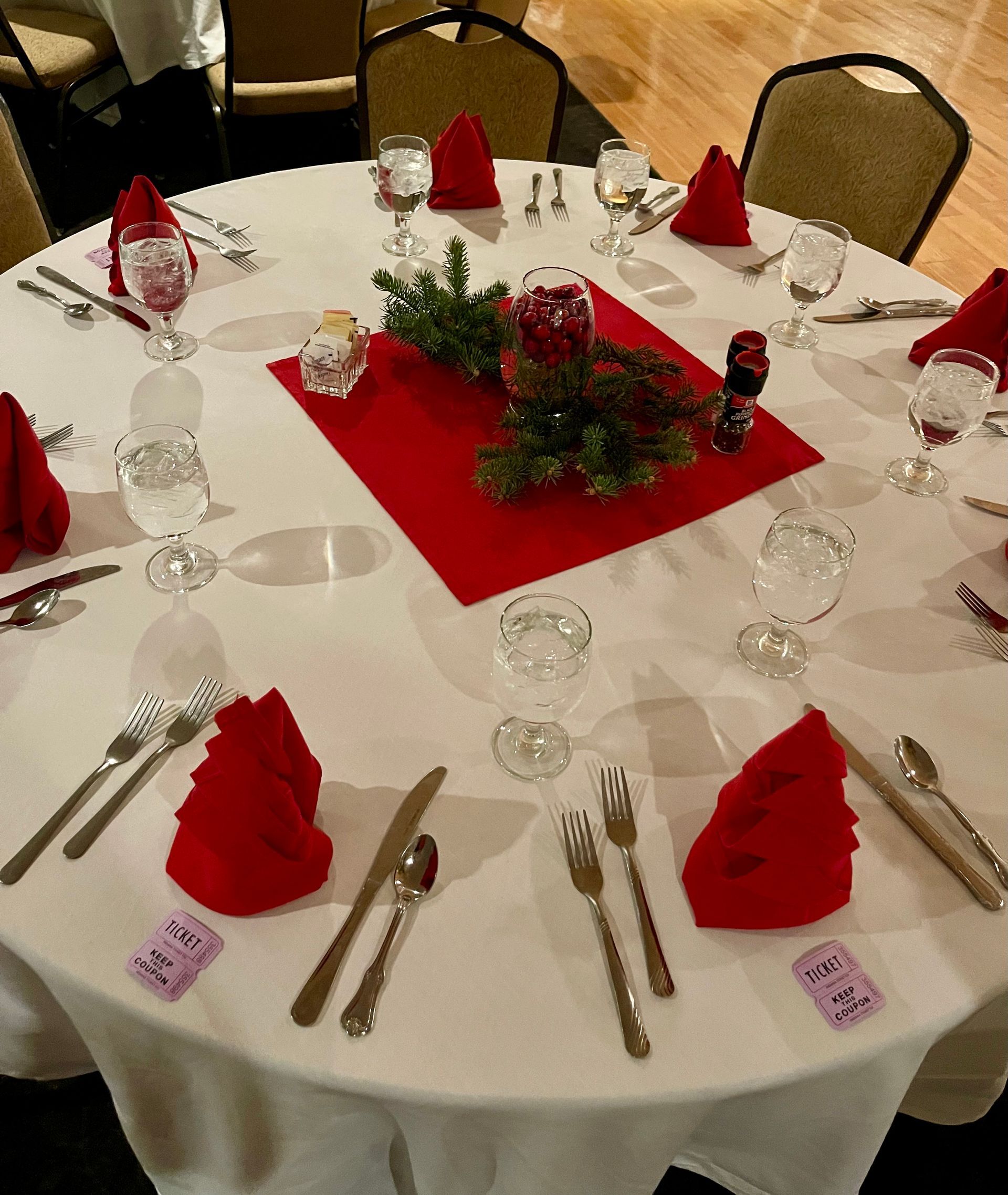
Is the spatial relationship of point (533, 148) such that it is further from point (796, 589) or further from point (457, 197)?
point (796, 589)

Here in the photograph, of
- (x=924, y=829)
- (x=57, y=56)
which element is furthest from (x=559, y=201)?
(x=57, y=56)

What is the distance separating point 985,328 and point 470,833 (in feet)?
4.00

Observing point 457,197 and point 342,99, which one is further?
point 342,99

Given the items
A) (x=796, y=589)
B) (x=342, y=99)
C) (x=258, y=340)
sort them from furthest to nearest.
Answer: (x=342, y=99)
(x=258, y=340)
(x=796, y=589)

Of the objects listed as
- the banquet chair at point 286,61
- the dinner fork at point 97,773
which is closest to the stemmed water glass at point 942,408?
the dinner fork at point 97,773

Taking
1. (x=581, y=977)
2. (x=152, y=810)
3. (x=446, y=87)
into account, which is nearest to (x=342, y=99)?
(x=446, y=87)

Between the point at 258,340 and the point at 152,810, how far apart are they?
897 mm

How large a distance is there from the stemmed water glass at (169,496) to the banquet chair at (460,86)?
4.91ft

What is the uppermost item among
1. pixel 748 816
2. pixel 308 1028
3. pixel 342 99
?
pixel 748 816

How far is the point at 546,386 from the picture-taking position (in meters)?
1.34

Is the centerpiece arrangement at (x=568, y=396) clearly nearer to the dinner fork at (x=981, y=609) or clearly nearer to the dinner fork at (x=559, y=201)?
the dinner fork at (x=981, y=609)

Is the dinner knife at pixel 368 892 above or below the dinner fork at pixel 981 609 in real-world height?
below

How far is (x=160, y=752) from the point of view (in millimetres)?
991

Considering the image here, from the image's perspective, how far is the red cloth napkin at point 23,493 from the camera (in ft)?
3.70
